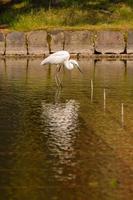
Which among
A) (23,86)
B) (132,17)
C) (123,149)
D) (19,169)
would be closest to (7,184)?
(19,169)

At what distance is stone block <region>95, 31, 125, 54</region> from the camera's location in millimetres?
49375

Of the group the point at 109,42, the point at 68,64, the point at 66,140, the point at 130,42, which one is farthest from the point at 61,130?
the point at 109,42

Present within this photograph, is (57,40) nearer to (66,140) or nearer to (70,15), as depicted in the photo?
(70,15)

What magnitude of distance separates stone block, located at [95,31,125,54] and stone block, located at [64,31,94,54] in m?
0.47

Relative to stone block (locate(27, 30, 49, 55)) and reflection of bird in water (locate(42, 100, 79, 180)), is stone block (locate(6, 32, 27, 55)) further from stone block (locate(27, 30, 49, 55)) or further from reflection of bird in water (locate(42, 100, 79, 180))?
reflection of bird in water (locate(42, 100, 79, 180))

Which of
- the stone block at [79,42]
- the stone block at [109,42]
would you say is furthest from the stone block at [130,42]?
the stone block at [79,42]

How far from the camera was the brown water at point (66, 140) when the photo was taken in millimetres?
13656

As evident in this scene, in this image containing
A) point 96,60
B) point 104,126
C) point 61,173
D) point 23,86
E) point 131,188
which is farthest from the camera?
point 96,60

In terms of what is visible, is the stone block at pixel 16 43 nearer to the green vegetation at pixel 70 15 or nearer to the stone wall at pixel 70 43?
the stone wall at pixel 70 43

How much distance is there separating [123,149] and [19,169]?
3.14 metres

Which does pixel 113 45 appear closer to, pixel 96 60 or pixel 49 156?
pixel 96 60

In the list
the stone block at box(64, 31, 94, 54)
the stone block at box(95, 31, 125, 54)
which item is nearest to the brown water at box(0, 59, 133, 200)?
the stone block at box(64, 31, 94, 54)

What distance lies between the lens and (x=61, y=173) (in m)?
14.6

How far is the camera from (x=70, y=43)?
49594mm
